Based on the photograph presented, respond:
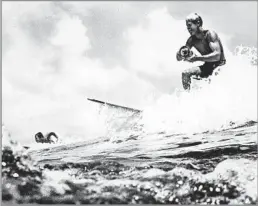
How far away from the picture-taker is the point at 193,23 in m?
5.27

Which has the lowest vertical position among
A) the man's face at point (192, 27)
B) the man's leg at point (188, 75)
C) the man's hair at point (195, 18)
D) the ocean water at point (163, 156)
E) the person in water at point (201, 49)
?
the ocean water at point (163, 156)

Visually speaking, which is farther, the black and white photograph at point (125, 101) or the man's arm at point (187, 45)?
the man's arm at point (187, 45)

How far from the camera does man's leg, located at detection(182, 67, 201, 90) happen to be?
5.27 metres

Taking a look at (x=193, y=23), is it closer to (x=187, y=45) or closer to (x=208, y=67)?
(x=187, y=45)

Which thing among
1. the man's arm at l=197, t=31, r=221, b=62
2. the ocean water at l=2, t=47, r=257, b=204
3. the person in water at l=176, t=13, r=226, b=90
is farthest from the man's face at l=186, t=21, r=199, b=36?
the ocean water at l=2, t=47, r=257, b=204

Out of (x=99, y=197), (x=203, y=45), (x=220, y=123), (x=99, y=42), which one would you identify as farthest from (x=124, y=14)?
(x=99, y=197)

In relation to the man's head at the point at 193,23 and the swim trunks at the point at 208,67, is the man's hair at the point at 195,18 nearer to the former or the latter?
the man's head at the point at 193,23

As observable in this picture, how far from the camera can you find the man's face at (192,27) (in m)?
5.27

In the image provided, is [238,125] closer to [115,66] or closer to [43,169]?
[115,66]

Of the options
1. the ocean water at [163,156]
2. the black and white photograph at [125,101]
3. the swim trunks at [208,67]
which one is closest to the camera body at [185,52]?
the black and white photograph at [125,101]

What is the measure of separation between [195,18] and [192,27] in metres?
0.08

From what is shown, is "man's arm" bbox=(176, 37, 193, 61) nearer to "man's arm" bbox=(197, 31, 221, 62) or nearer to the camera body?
the camera body

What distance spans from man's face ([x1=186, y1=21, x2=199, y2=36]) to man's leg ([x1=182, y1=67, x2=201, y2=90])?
312 millimetres

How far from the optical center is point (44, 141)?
538 centimetres
